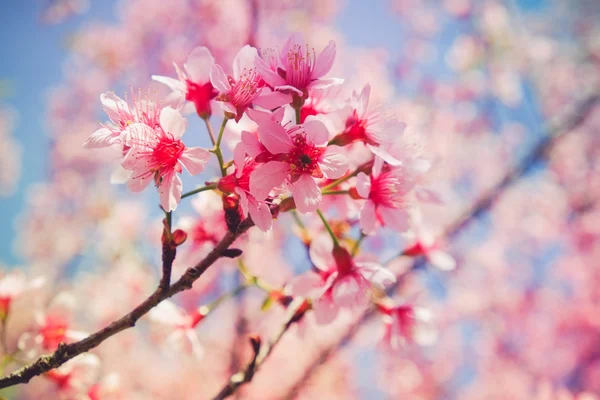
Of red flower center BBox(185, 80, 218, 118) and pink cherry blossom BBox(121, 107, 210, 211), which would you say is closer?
pink cherry blossom BBox(121, 107, 210, 211)

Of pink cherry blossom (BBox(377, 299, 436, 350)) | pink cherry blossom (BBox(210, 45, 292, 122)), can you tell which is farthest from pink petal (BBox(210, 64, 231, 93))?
pink cherry blossom (BBox(377, 299, 436, 350))

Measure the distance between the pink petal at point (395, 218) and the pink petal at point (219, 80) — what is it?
0.51 meters

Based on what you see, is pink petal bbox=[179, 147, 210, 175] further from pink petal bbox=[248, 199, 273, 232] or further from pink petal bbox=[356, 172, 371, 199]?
pink petal bbox=[356, 172, 371, 199]

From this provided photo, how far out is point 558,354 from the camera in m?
7.01

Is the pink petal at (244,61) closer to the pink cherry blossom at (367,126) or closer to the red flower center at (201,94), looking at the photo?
the red flower center at (201,94)

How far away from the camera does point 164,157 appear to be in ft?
3.01

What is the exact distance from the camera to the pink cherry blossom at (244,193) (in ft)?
2.79

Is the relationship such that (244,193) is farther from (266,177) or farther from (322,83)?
(322,83)

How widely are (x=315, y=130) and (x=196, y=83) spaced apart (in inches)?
15.3

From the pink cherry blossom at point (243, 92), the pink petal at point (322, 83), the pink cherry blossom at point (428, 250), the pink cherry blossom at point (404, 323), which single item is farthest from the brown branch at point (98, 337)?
the pink cherry blossom at point (428, 250)

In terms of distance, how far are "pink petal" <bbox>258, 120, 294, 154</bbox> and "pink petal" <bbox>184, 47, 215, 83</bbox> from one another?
0.96 ft

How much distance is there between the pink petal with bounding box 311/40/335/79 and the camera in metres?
1.00

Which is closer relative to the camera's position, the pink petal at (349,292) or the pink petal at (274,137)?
the pink petal at (274,137)

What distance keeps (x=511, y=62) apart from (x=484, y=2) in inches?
54.1
